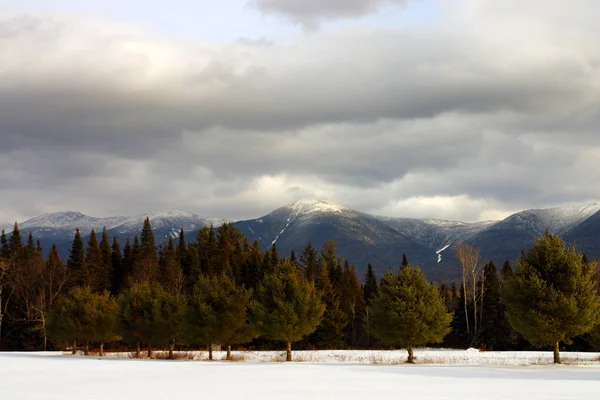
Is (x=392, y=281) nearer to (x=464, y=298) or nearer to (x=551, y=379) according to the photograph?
(x=551, y=379)

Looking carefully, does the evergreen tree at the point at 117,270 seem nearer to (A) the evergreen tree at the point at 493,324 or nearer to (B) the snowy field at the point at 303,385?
(A) the evergreen tree at the point at 493,324

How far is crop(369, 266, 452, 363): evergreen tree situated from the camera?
205 ft

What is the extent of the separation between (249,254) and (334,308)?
32.1m

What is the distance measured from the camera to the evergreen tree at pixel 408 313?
62.4 meters

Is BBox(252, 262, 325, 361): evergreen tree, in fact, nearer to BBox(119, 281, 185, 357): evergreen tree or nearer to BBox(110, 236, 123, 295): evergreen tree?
BBox(119, 281, 185, 357): evergreen tree

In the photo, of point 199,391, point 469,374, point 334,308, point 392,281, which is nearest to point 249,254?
point 334,308

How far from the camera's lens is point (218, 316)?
74188 mm

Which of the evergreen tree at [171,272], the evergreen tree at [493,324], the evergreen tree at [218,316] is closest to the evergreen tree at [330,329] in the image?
the evergreen tree at [493,324]

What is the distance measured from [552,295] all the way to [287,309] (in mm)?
27476

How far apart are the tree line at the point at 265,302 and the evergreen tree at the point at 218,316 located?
0.12 metres

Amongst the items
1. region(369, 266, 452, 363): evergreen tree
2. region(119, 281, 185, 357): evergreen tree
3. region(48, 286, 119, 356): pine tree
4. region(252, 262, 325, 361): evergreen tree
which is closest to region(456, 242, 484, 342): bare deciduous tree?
region(252, 262, 325, 361): evergreen tree

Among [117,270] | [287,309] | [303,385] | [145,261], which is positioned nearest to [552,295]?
[303,385]

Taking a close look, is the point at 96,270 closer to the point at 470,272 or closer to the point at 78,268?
the point at 78,268

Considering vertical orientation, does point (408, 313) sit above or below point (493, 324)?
above
